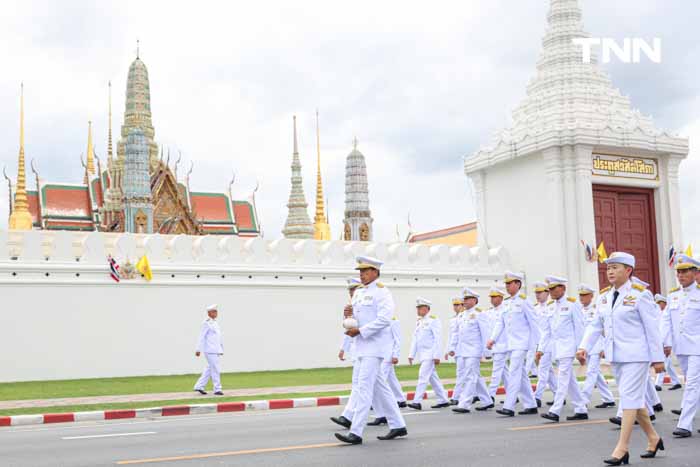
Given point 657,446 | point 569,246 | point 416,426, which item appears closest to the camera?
point 657,446

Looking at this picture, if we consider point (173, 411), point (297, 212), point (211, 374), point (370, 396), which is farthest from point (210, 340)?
point (297, 212)

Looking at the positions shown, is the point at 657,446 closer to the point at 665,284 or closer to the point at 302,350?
the point at 302,350

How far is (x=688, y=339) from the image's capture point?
363 inches

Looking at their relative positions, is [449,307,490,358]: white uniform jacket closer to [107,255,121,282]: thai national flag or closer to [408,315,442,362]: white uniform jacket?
[408,315,442,362]: white uniform jacket

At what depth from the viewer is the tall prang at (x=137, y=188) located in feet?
158

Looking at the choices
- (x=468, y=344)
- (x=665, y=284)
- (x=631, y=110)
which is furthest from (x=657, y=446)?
(x=631, y=110)

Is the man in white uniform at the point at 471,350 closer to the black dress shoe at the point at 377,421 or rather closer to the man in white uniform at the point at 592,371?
the man in white uniform at the point at 592,371

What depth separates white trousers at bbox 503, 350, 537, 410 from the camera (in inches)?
430

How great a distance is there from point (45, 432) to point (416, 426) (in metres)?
4.32

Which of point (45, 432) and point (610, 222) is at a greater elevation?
point (610, 222)

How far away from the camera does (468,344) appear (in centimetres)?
1253

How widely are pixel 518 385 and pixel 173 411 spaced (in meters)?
4.97

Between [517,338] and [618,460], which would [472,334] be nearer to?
[517,338]

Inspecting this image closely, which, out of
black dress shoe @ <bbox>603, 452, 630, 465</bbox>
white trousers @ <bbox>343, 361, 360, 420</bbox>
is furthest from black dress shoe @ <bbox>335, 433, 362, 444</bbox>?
black dress shoe @ <bbox>603, 452, 630, 465</bbox>
